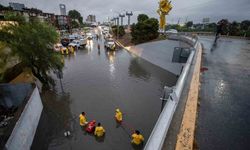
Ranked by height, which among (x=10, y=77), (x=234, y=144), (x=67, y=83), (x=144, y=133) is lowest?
(x=144, y=133)

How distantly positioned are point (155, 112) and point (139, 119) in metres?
1.75

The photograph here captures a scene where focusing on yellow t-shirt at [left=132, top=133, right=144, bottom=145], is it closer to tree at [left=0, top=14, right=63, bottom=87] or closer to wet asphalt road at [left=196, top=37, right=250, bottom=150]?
wet asphalt road at [left=196, top=37, right=250, bottom=150]

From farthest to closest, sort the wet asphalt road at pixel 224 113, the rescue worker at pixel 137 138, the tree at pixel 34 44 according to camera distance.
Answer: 1. the tree at pixel 34 44
2. the rescue worker at pixel 137 138
3. the wet asphalt road at pixel 224 113

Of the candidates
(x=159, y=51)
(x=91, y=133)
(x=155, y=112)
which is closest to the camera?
(x=91, y=133)

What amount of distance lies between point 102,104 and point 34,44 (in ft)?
27.1

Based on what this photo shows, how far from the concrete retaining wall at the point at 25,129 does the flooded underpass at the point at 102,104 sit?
652 mm

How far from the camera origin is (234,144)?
297 cm

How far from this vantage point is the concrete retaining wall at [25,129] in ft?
21.1

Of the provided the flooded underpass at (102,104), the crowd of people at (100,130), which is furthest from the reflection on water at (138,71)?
the crowd of people at (100,130)

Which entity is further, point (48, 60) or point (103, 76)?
point (103, 76)

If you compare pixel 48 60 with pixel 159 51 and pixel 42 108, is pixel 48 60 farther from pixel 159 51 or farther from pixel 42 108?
pixel 159 51

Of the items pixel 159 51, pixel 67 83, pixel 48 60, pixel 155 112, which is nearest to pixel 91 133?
pixel 155 112

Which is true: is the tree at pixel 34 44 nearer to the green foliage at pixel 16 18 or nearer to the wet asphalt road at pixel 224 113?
the green foliage at pixel 16 18

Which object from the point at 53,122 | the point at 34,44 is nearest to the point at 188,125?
the point at 53,122
